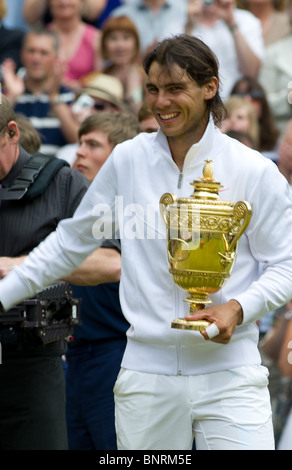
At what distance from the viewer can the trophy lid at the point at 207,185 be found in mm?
3707

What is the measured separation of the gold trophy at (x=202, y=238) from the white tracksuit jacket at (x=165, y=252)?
0.37ft

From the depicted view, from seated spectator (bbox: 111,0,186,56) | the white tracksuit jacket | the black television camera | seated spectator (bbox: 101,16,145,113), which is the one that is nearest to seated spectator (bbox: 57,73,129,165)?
seated spectator (bbox: 101,16,145,113)

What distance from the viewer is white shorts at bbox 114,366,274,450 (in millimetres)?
3764

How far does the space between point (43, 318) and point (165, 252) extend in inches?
30.0

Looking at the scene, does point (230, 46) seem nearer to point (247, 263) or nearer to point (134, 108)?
point (134, 108)

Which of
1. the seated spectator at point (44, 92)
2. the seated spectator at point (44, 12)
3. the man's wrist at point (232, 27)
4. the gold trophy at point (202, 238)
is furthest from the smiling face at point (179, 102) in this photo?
the seated spectator at point (44, 12)

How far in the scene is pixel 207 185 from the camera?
371cm

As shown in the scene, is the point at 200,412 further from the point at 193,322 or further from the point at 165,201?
the point at 165,201

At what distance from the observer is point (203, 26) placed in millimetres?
9453

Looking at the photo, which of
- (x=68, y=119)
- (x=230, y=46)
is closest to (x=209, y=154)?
(x=68, y=119)

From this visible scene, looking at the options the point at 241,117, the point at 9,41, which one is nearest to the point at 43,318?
the point at 241,117

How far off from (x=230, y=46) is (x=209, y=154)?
5.75 m

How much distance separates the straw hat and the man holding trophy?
4.03m

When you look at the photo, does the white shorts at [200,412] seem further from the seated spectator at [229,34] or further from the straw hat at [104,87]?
the seated spectator at [229,34]
